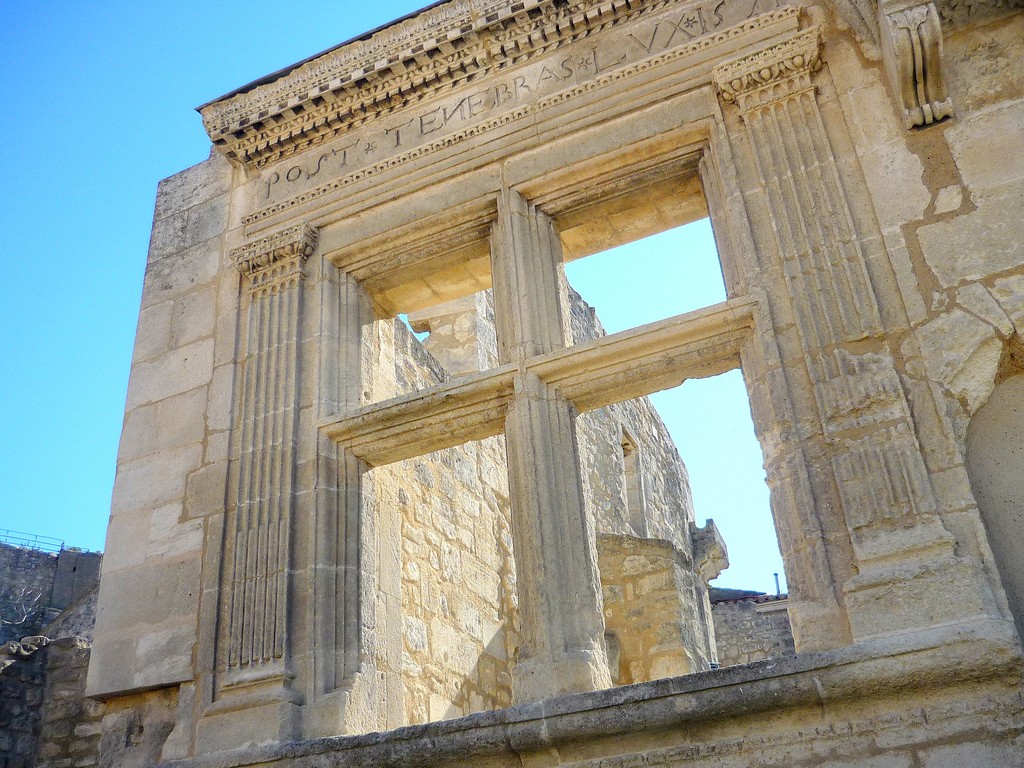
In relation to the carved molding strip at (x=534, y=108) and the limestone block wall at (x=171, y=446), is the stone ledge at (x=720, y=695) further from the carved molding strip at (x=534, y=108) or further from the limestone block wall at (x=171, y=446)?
the carved molding strip at (x=534, y=108)

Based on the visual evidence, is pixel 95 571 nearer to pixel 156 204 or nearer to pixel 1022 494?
pixel 156 204

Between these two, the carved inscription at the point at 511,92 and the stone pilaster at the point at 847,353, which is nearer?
the stone pilaster at the point at 847,353

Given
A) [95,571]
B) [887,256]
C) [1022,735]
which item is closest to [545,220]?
[887,256]

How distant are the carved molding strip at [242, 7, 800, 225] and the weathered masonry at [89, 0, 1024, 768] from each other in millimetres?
18

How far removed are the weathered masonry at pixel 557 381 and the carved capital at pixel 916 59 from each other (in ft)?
0.04

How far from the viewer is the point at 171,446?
17.1 feet

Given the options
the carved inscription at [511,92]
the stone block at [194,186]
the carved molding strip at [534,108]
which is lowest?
the carved molding strip at [534,108]

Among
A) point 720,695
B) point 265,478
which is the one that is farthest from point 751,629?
point 720,695

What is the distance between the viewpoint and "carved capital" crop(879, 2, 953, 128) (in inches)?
163

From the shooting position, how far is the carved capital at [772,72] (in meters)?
4.68

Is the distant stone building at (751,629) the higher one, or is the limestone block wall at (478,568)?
the distant stone building at (751,629)

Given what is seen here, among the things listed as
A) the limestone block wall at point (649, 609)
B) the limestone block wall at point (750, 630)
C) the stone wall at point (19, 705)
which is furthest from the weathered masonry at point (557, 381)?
the limestone block wall at point (750, 630)

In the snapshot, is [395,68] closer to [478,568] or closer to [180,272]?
[180,272]

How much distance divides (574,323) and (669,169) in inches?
190
